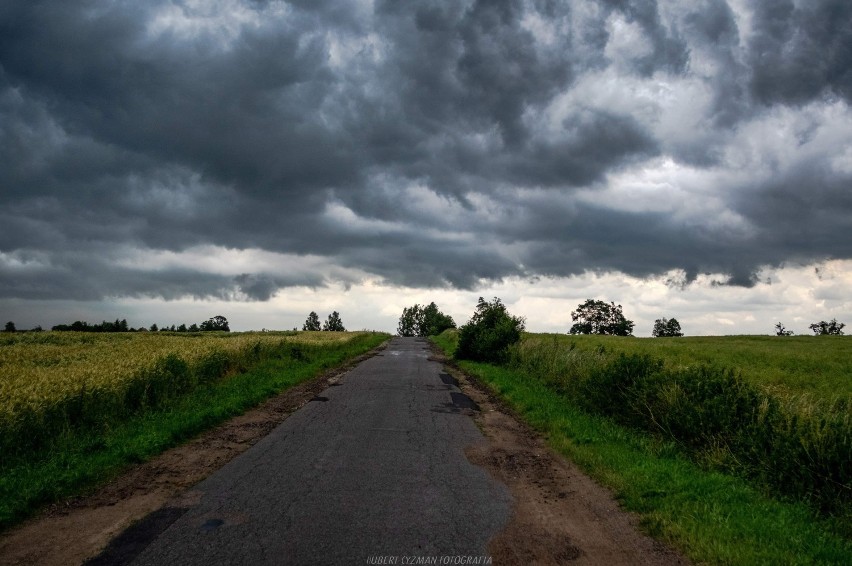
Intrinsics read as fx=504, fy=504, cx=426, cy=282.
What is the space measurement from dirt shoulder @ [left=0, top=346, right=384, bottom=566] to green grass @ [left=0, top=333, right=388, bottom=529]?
264mm

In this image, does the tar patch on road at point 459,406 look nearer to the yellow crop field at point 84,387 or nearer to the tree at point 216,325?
the yellow crop field at point 84,387

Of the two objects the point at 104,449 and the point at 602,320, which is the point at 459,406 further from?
the point at 602,320

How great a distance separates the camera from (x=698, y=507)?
253 inches

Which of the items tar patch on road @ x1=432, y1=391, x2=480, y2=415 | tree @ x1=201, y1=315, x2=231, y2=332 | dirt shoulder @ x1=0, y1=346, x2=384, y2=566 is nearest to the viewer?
dirt shoulder @ x1=0, y1=346, x2=384, y2=566

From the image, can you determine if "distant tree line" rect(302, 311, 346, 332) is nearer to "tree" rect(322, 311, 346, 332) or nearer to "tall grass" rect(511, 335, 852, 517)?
"tree" rect(322, 311, 346, 332)

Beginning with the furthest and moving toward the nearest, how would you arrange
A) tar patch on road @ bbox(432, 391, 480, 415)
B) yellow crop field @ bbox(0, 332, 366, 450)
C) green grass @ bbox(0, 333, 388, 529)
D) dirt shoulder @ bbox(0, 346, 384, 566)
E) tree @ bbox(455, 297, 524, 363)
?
tree @ bbox(455, 297, 524, 363) → tar patch on road @ bbox(432, 391, 480, 415) → yellow crop field @ bbox(0, 332, 366, 450) → green grass @ bbox(0, 333, 388, 529) → dirt shoulder @ bbox(0, 346, 384, 566)

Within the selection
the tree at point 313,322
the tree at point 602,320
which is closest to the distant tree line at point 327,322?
the tree at point 313,322

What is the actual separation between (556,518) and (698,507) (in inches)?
73.7

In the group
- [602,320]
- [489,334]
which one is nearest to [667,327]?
[602,320]

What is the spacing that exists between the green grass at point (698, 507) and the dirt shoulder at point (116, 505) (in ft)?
19.7

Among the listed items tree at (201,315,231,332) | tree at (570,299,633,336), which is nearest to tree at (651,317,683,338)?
tree at (570,299,633,336)

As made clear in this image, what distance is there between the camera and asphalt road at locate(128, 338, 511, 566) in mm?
4996

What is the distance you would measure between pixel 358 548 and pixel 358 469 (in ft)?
9.29

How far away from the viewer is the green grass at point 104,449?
6652 millimetres
